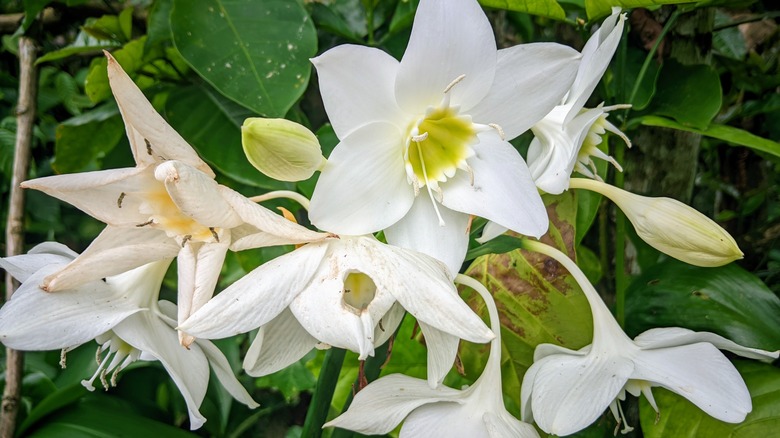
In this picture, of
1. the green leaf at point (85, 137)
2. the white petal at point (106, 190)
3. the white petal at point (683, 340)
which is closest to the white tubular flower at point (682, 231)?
the white petal at point (683, 340)

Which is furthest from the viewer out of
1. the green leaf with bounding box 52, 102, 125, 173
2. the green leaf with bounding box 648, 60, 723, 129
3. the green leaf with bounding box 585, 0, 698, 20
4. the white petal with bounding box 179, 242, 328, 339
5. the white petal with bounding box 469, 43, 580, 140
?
the green leaf with bounding box 52, 102, 125, 173

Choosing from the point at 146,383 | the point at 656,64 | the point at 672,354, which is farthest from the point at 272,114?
the point at 146,383

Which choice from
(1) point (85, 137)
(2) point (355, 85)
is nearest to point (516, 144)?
(2) point (355, 85)

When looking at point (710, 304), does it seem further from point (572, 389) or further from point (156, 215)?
point (156, 215)

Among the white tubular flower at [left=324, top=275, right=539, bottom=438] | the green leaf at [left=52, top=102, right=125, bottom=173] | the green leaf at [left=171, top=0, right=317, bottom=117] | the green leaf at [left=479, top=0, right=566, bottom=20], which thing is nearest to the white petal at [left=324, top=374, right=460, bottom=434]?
the white tubular flower at [left=324, top=275, right=539, bottom=438]

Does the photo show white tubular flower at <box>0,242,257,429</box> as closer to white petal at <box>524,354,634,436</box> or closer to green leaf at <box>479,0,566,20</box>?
white petal at <box>524,354,634,436</box>

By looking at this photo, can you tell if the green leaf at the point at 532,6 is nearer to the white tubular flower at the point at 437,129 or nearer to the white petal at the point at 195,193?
the white tubular flower at the point at 437,129

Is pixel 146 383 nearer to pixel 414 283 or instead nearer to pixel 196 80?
pixel 196 80
